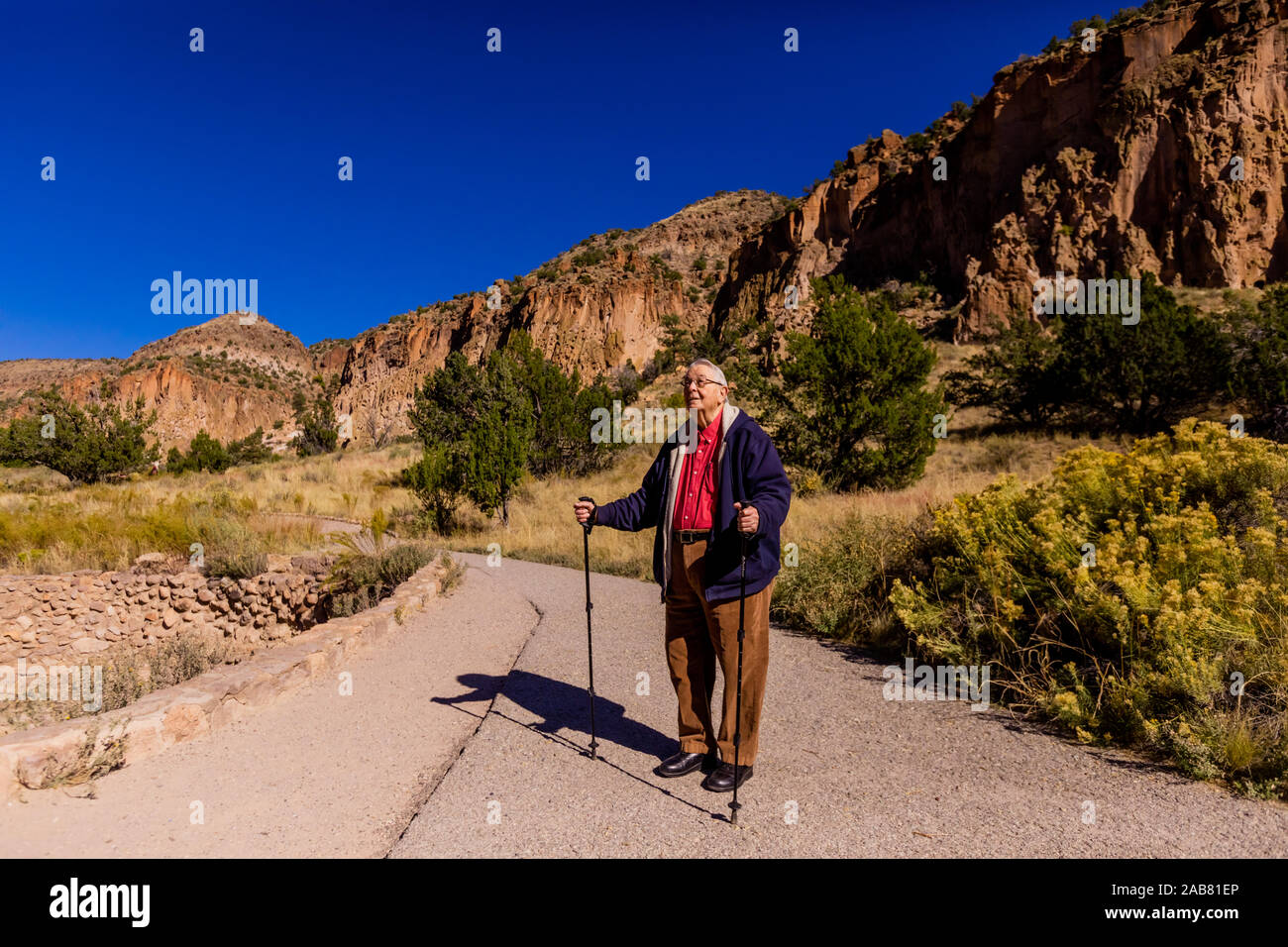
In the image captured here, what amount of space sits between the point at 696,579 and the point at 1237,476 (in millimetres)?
4668

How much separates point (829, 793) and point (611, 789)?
1.10 metres

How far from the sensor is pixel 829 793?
3357mm

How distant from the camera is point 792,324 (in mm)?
44312

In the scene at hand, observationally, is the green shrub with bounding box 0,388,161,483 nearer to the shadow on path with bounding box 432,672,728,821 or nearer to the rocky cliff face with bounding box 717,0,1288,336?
the shadow on path with bounding box 432,672,728,821

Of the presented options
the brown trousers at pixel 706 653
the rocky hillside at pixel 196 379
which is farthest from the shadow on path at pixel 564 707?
the rocky hillside at pixel 196 379

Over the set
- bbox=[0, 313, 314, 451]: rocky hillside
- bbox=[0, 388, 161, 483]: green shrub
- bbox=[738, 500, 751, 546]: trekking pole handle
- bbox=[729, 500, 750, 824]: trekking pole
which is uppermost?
bbox=[0, 313, 314, 451]: rocky hillside

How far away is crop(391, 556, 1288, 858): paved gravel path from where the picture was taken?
286 cm

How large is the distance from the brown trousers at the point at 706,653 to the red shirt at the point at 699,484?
0.12 metres

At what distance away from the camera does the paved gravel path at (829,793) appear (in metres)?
2.86

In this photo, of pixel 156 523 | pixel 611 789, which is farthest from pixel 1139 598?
pixel 156 523

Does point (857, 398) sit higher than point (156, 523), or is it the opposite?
point (857, 398)

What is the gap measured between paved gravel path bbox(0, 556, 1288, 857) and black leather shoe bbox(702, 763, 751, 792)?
49 mm

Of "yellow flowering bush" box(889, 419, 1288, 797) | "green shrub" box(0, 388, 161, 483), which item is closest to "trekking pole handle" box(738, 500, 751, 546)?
"yellow flowering bush" box(889, 419, 1288, 797)

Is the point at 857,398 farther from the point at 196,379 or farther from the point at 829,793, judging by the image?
the point at 196,379
